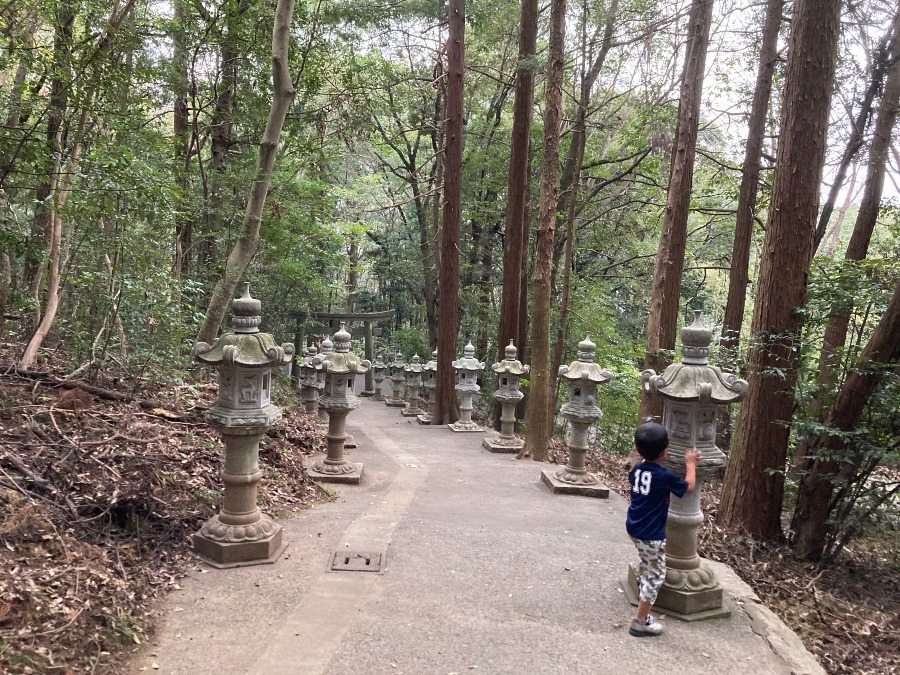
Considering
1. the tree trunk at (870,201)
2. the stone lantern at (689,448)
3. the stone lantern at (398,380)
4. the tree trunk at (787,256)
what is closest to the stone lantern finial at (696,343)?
the stone lantern at (689,448)

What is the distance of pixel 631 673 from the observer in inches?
135

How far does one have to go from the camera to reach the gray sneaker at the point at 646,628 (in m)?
3.84

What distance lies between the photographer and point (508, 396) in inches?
428

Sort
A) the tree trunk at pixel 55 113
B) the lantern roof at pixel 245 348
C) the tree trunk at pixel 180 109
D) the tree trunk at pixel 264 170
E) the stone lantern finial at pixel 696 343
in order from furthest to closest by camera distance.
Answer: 1. the tree trunk at pixel 180 109
2. the tree trunk at pixel 264 170
3. the tree trunk at pixel 55 113
4. the lantern roof at pixel 245 348
5. the stone lantern finial at pixel 696 343

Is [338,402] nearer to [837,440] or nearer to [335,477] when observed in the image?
[335,477]

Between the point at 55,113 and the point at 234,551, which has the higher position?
the point at 55,113

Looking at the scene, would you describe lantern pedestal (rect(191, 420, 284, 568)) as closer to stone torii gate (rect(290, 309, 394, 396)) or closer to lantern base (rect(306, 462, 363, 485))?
lantern base (rect(306, 462, 363, 485))

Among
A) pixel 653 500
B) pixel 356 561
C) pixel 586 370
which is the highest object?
pixel 586 370

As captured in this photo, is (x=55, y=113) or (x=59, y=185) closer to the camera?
(x=55, y=113)

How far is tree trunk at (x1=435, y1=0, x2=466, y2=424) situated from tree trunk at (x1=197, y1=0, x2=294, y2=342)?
586 cm

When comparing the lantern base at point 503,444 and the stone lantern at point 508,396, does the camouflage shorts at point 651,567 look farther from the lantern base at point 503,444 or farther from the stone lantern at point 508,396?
the stone lantern at point 508,396

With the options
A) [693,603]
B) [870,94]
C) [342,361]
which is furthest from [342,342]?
[870,94]

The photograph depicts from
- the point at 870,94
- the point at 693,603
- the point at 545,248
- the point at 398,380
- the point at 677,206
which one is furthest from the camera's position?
the point at 398,380

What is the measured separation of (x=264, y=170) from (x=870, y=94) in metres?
8.77
